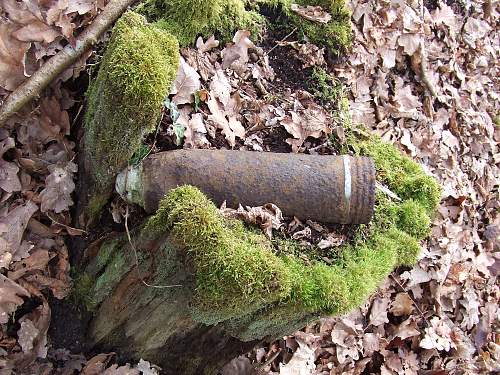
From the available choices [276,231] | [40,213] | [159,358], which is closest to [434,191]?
[276,231]

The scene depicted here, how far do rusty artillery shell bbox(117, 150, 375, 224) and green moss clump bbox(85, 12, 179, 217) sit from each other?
0.23m

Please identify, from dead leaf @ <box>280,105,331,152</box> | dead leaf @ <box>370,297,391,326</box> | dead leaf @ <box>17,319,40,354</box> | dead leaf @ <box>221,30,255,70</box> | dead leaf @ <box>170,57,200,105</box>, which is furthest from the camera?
dead leaf @ <box>370,297,391,326</box>

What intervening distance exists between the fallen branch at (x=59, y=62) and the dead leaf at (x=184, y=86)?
0.64 metres

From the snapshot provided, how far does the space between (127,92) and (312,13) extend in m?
2.15

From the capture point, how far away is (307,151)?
383 centimetres

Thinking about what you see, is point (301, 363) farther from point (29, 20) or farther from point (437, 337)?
point (29, 20)

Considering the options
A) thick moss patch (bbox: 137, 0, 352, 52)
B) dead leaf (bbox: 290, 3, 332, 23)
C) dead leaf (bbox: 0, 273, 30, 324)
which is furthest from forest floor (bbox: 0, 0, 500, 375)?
dead leaf (bbox: 290, 3, 332, 23)

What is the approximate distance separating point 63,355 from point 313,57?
A: 122 inches

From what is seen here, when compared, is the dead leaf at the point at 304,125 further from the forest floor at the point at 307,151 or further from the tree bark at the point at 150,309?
the tree bark at the point at 150,309

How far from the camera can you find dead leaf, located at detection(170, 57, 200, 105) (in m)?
3.55

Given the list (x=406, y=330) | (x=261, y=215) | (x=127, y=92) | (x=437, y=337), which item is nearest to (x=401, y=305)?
(x=406, y=330)

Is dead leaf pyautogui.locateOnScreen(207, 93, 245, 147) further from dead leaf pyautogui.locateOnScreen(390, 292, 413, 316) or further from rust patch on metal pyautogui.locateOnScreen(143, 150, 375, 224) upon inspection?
dead leaf pyautogui.locateOnScreen(390, 292, 413, 316)

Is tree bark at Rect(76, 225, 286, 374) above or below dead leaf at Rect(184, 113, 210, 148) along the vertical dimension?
below

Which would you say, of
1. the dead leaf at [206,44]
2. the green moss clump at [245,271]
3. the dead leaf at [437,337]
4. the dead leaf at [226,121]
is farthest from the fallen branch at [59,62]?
the dead leaf at [437,337]
